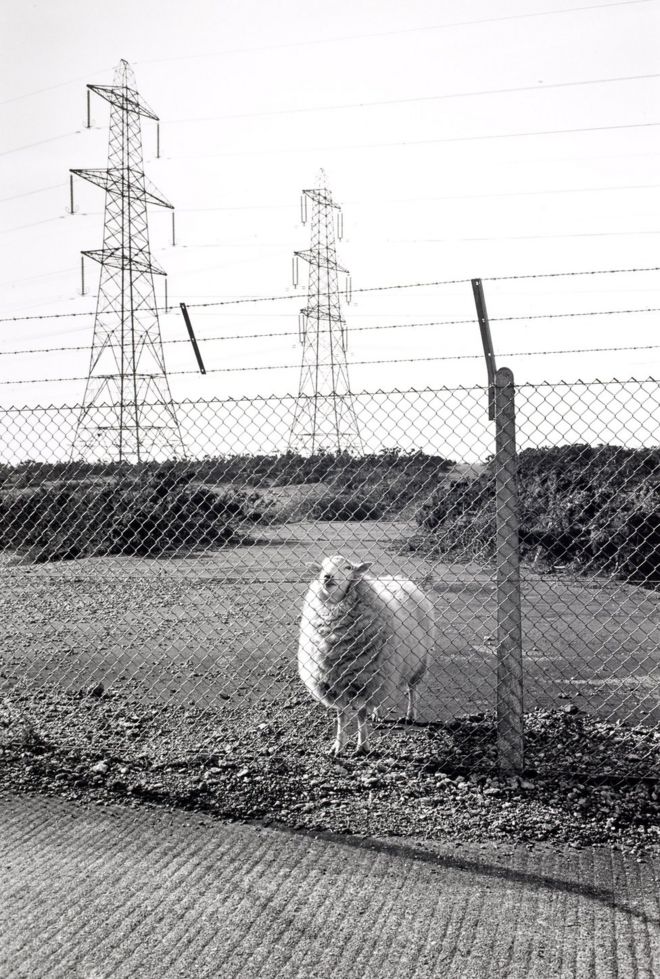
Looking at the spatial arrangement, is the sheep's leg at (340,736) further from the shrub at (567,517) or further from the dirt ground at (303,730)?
the shrub at (567,517)

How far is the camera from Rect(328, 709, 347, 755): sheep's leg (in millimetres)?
5246

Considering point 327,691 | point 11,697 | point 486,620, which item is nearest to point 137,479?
point 486,620

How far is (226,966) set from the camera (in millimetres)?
3014

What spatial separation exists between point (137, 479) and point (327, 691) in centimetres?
1106

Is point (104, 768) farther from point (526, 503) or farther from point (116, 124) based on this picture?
point (116, 124)

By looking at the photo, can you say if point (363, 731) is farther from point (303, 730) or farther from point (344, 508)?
point (344, 508)

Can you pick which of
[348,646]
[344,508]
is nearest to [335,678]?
[348,646]

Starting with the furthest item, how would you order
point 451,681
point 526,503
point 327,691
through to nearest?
point 526,503
point 451,681
point 327,691

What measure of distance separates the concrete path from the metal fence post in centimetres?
76

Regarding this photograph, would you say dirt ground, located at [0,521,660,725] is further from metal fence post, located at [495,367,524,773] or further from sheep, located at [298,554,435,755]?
metal fence post, located at [495,367,524,773]

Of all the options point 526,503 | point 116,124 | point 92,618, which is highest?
point 116,124

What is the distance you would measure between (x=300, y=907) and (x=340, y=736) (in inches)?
77.1

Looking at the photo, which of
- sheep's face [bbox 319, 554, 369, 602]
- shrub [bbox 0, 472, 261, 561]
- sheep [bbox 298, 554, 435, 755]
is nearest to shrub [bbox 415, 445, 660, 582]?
shrub [bbox 0, 472, 261, 561]

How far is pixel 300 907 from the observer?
339 centimetres
